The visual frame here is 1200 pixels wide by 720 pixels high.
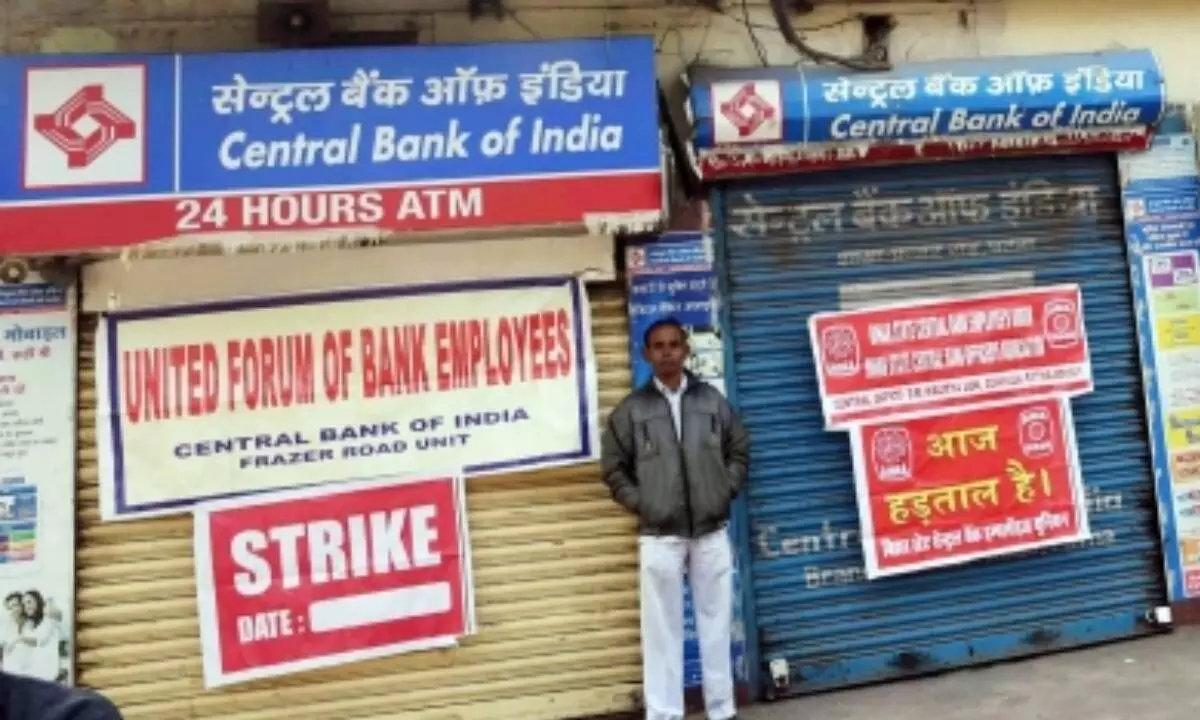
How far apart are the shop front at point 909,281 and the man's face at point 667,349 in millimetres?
651

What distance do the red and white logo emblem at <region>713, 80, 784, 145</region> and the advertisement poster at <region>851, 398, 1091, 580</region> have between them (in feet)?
5.59

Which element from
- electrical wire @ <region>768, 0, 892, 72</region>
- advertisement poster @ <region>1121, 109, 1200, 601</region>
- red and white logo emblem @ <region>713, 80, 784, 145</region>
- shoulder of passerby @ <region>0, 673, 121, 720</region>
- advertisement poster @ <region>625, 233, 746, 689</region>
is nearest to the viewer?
shoulder of passerby @ <region>0, 673, 121, 720</region>

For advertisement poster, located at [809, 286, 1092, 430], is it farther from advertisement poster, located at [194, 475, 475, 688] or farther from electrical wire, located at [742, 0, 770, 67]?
advertisement poster, located at [194, 475, 475, 688]

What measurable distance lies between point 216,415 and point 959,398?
3.97 metres

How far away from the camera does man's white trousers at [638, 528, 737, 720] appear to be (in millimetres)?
4656

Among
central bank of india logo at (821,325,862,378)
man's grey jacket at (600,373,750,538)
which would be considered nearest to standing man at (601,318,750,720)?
man's grey jacket at (600,373,750,538)

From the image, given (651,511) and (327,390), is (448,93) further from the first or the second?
(651,511)

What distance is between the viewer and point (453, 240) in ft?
16.2

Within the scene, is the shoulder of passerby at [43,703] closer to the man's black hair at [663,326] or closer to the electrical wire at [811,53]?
the man's black hair at [663,326]

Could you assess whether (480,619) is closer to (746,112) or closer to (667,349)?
(667,349)

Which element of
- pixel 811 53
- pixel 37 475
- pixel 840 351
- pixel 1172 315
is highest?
pixel 811 53

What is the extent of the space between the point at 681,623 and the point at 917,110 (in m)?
2.99

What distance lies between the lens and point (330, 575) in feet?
15.5

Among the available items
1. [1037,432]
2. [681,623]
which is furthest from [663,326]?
[1037,432]
